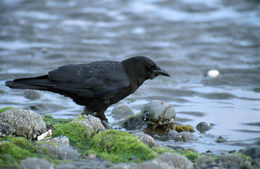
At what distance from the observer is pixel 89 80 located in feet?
22.6

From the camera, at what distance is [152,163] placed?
4.17 meters

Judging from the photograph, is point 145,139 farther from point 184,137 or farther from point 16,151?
point 16,151

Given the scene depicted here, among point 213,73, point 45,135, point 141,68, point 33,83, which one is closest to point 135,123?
point 141,68

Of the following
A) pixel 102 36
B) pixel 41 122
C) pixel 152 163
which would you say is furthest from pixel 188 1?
pixel 152 163

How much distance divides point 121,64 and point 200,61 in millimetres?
5079

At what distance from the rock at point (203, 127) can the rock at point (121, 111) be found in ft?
4.27

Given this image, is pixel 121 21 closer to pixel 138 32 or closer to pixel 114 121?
pixel 138 32

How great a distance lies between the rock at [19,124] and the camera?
212 inches

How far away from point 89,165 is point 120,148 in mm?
640

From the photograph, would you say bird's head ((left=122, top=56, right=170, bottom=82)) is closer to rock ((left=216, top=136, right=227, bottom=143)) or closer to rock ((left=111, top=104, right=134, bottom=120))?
rock ((left=111, top=104, right=134, bottom=120))

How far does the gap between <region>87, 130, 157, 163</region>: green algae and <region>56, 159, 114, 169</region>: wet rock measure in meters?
0.22

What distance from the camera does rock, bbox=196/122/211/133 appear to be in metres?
6.99

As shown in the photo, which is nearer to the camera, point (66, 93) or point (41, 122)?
point (41, 122)

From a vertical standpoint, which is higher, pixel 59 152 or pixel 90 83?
pixel 90 83
